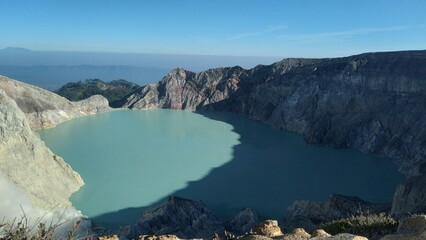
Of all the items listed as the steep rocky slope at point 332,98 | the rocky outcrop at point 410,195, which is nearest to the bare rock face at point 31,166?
the rocky outcrop at point 410,195

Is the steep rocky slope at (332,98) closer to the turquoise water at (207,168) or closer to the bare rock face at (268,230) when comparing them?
the turquoise water at (207,168)

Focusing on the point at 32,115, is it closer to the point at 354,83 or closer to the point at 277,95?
the point at 277,95

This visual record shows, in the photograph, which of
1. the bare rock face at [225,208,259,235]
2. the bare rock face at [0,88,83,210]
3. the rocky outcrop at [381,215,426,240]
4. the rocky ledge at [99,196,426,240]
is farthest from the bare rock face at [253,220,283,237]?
the bare rock face at [0,88,83,210]

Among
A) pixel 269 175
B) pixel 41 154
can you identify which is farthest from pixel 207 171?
pixel 41 154

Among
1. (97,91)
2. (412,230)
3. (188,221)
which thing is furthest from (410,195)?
(97,91)

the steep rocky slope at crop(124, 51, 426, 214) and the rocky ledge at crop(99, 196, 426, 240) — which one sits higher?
the steep rocky slope at crop(124, 51, 426, 214)

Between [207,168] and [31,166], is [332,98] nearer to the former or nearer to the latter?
[207,168]

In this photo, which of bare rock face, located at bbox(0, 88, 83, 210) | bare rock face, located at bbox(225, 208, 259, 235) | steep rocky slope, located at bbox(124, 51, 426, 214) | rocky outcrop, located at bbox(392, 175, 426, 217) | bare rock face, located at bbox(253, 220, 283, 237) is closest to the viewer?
bare rock face, located at bbox(253, 220, 283, 237)

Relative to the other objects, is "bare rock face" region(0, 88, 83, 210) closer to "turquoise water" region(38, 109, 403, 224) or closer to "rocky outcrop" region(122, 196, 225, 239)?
"turquoise water" region(38, 109, 403, 224)
